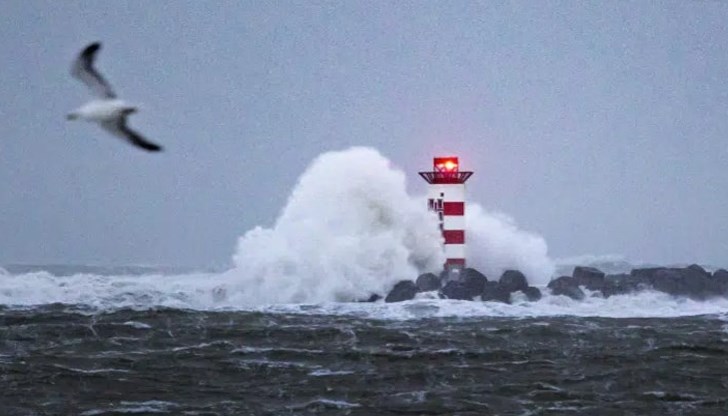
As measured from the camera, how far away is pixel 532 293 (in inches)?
1009

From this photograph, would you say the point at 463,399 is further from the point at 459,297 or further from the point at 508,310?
the point at 459,297

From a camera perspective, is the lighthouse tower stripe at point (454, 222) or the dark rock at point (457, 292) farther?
the lighthouse tower stripe at point (454, 222)

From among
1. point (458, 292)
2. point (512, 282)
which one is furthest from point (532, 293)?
point (458, 292)

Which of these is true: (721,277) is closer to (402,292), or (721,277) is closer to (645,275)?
(645,275)

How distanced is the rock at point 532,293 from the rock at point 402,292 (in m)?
2.42

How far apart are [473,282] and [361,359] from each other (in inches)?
358

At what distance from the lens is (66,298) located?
25.6m

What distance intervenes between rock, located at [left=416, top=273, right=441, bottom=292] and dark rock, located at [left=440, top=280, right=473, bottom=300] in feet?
1.34

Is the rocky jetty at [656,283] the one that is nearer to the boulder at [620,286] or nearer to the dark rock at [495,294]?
the boulder at [620,286]

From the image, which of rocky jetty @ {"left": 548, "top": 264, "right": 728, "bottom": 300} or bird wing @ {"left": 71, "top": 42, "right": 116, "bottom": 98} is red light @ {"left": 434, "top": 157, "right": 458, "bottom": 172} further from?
bird wing @ {"left": 71, "top": 42, "right": 116, "bottom": 98}

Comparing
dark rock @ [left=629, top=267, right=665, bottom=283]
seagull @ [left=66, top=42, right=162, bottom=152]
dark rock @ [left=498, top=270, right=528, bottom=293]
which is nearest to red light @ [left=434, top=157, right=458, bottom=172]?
dark rock @ [left=498, top=270, right=528, bottom=293]

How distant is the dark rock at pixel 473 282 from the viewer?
82.9 feet

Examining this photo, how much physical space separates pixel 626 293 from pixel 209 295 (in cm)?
946

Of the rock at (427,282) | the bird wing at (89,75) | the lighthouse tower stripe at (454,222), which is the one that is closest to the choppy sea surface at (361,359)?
the rock at (427,282)
